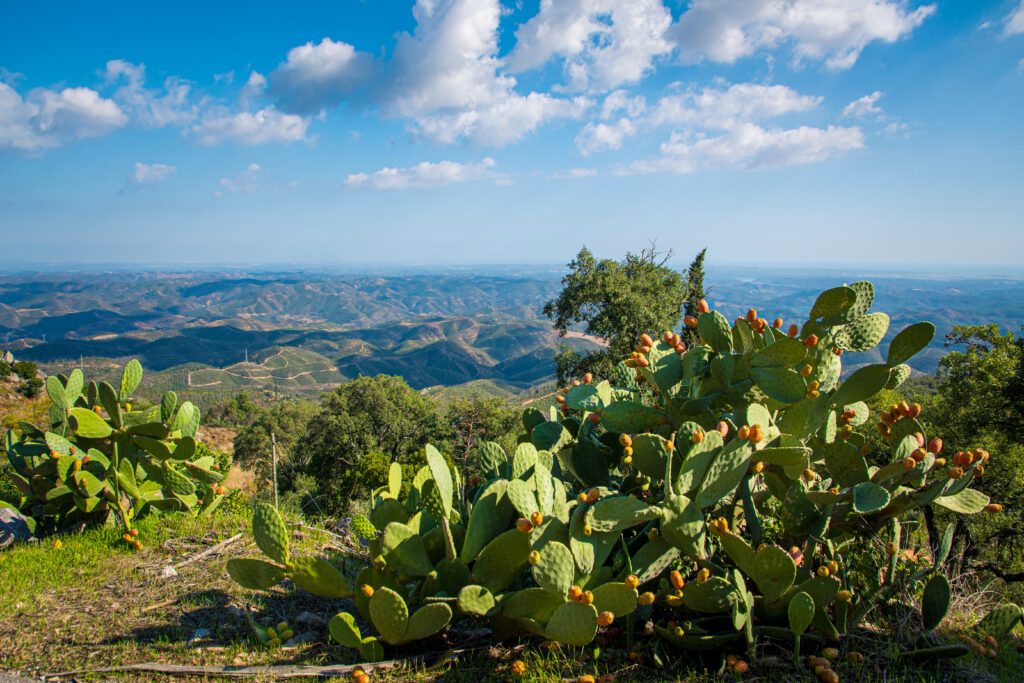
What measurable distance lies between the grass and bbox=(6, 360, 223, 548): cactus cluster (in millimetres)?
405

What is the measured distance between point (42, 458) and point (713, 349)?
510cm

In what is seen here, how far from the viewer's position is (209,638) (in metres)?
2.64

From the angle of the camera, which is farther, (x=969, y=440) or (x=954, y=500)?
(x=969, y=440)

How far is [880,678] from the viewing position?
206cm

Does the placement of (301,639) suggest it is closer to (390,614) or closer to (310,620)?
(310,620)

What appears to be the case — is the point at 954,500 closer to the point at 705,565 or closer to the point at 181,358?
the point at 705,565

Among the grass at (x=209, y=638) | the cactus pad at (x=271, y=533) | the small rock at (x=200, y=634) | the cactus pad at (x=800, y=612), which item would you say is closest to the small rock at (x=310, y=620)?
the grass at (x=209, y=638)

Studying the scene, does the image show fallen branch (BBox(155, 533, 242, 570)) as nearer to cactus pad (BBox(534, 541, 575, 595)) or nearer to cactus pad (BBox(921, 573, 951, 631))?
cactus pad (BBox(534, 541, 575, 595))

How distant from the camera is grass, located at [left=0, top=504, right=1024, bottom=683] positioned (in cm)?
220

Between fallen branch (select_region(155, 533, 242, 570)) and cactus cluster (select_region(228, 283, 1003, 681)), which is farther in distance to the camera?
fallen branch (select_region(155, 533, 242, 570))

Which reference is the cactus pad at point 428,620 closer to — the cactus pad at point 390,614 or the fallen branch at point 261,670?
the cactus pad at point 390,614

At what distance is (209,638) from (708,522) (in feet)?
8.12

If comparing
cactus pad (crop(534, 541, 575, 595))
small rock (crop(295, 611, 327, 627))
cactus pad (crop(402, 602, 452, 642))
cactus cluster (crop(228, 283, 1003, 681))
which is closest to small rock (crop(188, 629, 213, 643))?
small rock (crop(295, 611, 327, 627))

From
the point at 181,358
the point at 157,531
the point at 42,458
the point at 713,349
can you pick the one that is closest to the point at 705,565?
the point at 713,349
